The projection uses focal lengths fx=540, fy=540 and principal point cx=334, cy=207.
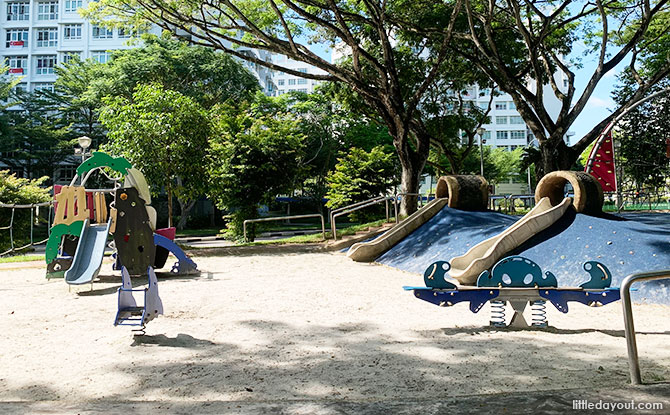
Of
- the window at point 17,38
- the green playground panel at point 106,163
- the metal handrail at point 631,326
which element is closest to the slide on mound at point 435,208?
the green playground panel at point 106,163

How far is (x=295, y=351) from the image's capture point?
4.90m

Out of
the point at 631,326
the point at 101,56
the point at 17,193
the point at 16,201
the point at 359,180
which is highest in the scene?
the point at 101,56

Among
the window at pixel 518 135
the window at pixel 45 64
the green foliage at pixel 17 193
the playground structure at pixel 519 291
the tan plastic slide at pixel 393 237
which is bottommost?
the playground structure at pixel 519 291

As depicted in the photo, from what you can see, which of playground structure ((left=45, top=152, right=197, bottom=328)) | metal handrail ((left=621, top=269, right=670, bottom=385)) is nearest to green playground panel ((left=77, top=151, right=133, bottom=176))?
playground structure ((left=45, top=152, right=197, bottom=328))

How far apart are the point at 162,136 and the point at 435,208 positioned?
8.69m

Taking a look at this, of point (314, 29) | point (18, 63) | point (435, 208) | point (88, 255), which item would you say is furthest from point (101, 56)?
point (88, 255)

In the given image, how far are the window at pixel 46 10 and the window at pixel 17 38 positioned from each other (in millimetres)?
2123

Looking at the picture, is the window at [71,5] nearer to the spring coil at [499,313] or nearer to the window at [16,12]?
the window at [16,12]

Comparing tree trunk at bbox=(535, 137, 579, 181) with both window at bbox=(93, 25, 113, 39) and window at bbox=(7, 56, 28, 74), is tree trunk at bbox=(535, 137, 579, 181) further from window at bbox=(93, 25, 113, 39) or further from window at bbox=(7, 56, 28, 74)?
window at bbox=(7, 56, 28, 74)

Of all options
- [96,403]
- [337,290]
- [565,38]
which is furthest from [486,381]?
[565,38]

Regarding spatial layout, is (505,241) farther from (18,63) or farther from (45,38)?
(18,63)

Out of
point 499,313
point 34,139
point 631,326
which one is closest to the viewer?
point 631,326

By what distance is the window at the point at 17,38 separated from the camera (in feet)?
168

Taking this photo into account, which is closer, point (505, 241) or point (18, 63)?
point (505, 241)
